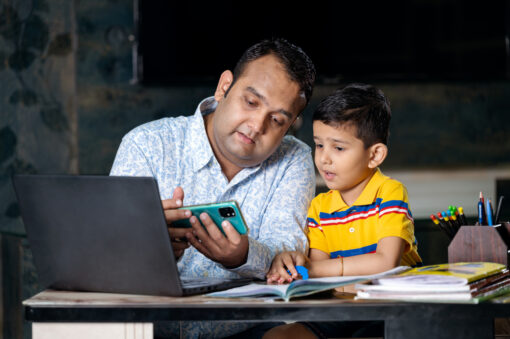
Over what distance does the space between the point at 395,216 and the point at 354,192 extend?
158mm

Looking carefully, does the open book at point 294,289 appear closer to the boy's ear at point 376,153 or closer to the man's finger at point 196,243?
the man's finger at point 196,243

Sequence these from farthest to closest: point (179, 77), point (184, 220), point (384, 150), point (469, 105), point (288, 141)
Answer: point (469, 105) → point (179, 77) → point (288, 141) → point (384, 150) → point (184, 220)

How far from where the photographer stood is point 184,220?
3.66 feet

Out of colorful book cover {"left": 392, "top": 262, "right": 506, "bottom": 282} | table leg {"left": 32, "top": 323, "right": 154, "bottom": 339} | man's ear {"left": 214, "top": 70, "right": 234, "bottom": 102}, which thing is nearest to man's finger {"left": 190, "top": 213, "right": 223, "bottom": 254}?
table leg {"left": 32, "top": 323, "right": 154, "bottom": 339}

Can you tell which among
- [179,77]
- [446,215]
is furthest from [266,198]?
[179,77]

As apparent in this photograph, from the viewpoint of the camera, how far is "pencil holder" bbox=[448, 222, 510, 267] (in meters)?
1.25

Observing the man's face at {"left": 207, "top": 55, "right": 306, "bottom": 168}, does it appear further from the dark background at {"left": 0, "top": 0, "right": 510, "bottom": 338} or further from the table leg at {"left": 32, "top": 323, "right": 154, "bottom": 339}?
the dark background at {"left": 0, "top": 0, "right": 510, "bottom": 338}

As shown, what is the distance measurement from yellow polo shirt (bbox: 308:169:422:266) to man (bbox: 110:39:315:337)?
0.19 feet

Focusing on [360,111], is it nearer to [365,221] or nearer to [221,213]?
[365,221]

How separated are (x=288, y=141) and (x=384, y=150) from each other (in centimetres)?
26

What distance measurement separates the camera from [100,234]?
1019mm

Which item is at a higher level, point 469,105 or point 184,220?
point 469,105

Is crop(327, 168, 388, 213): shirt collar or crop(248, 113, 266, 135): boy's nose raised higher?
crop(248, 113, 266, 135): boy's nose

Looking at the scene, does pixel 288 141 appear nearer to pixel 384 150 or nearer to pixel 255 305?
pixel 384 150
